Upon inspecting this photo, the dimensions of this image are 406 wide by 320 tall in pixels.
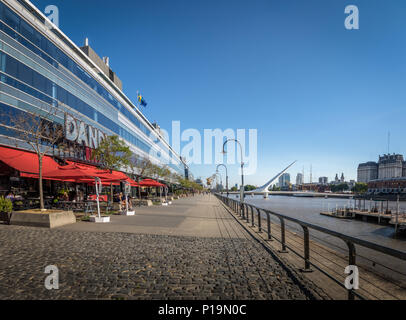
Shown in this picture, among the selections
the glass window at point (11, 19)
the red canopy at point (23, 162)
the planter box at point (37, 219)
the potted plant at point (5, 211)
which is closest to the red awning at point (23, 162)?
the red canopy at point (23, 162)

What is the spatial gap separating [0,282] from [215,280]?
3.75m

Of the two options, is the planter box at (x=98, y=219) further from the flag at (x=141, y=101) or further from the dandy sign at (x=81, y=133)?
the flag at (x=141, y=101)

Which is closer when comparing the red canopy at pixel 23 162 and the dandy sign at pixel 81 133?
the red canopy at pixel 23 162

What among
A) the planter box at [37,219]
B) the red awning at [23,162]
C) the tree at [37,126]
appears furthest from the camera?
the tree at [37,126]

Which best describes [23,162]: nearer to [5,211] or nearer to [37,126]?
[37,126]

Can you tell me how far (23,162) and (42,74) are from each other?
29.3 ft

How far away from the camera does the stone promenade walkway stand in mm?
3555

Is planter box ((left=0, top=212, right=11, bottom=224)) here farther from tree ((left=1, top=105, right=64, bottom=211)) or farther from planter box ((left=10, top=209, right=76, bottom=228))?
tree ((left=1, top=105, right=64, bottom=211))

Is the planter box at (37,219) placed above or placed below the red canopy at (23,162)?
below

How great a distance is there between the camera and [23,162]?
46.2 feet

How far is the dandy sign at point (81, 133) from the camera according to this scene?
2107 cm

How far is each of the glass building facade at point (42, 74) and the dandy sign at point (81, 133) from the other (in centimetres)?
79

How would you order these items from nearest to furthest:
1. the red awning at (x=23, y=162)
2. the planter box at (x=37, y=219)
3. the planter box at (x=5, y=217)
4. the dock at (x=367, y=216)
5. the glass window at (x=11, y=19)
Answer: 1. the planter box at (x=37, y=219)
2. the planter box at (x=5, y=217)
3. the red awning at (x=23, y=162)
4. the glass window at (x=11, y=19)
5. the dock at (x=367, y=216)
